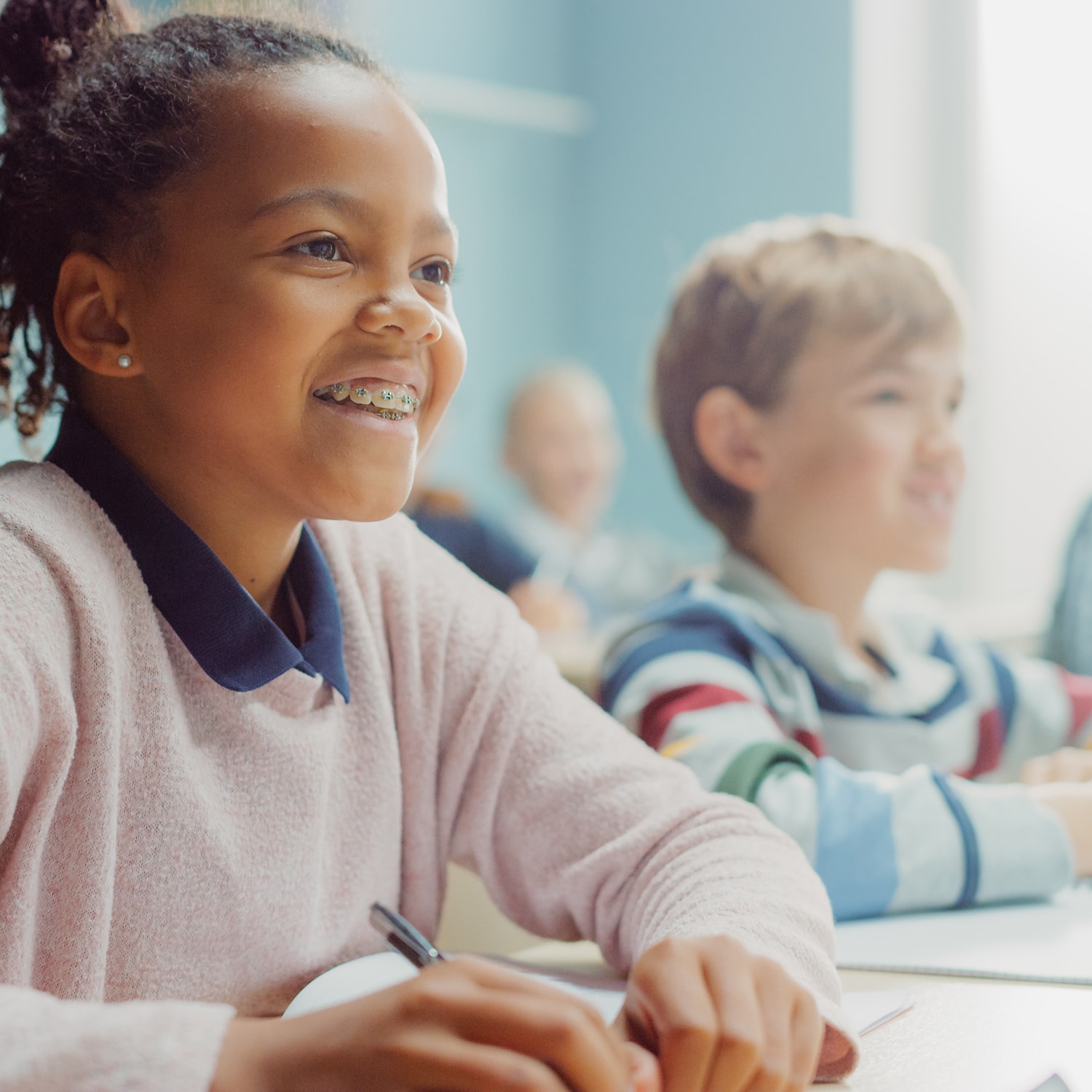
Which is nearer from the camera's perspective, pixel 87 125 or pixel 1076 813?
pixel 87 125

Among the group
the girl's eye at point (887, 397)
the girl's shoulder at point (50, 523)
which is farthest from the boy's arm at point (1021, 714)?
the girl's shoulder at point (50, 523)

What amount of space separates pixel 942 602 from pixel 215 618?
1879 mm

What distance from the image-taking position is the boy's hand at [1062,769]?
816 mm

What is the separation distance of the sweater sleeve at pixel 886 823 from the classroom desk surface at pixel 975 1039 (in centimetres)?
10

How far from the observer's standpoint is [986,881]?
0.68 m

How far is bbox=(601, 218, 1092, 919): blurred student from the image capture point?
79 centimetres

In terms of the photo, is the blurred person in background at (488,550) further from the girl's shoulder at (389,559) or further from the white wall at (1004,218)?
the girl's shoulder at (389,559)

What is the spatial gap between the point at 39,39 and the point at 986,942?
64cm

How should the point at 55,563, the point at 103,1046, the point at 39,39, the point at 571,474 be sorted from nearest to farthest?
the point at 103,1046
the point at 55,563
the point at 39,39
the point at 571,474

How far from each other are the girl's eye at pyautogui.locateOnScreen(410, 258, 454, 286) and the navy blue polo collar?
5.9 inches

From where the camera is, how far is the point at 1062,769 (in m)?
0.82

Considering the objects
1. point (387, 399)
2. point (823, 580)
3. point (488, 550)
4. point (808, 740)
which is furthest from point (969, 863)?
point (488, 550)

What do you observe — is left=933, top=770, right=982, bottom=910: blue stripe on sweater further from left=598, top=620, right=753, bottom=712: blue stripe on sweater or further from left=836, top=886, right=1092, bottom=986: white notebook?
left=598, top=620, right=753, bottom=712: blue stripe on sweater

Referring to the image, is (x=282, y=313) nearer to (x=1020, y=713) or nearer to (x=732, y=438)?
(x=732, y=438)
